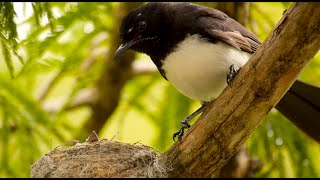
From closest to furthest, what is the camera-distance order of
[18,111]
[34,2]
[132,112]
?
1. [34,2]
2. [18,111]
3. [132,112]

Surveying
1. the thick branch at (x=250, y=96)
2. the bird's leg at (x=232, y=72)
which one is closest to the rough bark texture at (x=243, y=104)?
the thick branch at (x=250, y=96)

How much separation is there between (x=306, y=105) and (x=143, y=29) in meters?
0.99

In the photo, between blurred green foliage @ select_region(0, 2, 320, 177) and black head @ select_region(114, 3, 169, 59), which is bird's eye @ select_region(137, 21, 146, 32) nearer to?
black head @ select_region(114, 3, 169, 59)

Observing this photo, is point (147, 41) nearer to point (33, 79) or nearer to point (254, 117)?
point (254, 117)

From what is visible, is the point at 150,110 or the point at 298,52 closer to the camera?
the point at 298,52

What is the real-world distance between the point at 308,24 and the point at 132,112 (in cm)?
361

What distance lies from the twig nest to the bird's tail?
0.93 m

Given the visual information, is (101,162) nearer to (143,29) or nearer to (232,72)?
(232,72)

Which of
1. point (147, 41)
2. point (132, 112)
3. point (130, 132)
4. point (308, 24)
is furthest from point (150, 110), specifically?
point (308, 24)

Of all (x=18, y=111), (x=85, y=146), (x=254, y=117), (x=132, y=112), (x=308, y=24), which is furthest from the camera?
(x=132, y=112)

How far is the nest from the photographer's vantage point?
132 inches

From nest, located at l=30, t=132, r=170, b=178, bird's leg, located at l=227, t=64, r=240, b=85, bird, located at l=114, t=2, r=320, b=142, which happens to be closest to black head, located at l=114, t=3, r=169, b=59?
bird, located at l=114, t=2, r=320, b=142

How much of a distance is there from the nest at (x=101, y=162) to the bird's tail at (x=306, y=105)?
0.93m

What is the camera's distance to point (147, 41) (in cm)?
399
